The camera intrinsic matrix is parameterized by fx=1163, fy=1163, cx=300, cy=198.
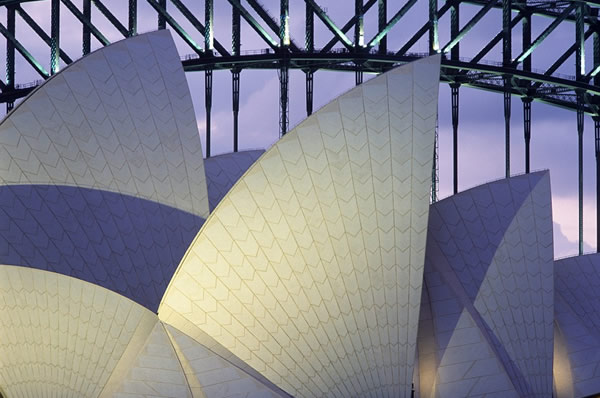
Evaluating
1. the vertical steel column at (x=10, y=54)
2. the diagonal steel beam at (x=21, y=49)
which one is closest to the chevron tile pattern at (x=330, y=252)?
the diagonal steel beam at (x=21, y=49)

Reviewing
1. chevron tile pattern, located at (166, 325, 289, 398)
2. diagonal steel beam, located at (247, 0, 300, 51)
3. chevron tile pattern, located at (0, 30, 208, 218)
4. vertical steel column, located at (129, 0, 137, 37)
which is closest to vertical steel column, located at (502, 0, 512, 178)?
diagonal steel beam, located at (247, 0, 300, 51)

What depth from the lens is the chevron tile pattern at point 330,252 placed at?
30.8m

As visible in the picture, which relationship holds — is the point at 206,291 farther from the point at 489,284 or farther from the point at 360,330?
the point at 489,284

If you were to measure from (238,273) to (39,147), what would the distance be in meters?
8.32

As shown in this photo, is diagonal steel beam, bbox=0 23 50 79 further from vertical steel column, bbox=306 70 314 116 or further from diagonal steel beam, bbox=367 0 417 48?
diagonal steel beam, bbox=367 0 417 48

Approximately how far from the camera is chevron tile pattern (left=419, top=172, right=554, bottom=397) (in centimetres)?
3198

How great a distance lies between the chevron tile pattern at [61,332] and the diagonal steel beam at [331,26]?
23.4m

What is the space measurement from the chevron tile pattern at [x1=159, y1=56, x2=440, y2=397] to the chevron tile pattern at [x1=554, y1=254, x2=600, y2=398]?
623cm

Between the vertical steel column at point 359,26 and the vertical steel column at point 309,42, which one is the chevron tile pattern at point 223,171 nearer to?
the vertical steel column at point 309,42

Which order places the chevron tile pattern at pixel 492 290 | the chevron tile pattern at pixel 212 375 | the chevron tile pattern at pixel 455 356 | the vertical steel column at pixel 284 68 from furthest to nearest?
1. the vertical steel column at pixel 284 68
2. the chevron tile pattern at pixel 492 290
3. the chevron tile pattern at pixel 455 356
4. the chevron tile pattern at pixel 212 375

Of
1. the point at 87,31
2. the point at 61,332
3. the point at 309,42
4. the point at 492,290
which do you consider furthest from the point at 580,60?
the point at 61,332

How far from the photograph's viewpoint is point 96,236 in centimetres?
3603

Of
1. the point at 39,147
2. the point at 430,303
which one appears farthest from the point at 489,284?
the point at 39,147

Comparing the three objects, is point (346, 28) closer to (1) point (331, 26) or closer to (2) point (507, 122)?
(1) point (331, 26)
